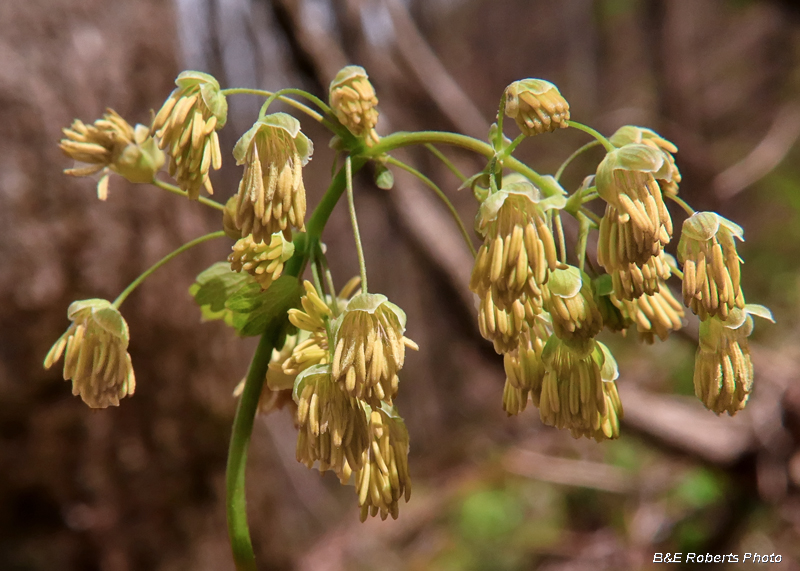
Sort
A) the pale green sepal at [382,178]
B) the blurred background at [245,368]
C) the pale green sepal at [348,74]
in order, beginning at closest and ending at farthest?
the pale green sepal at [348,74], the pale green sepal at [382,178], the blurred background at [245,368]

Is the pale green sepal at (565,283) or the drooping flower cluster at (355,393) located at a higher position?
the pale green sepal at (565,283)

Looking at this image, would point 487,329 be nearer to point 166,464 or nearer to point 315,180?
point 166,464

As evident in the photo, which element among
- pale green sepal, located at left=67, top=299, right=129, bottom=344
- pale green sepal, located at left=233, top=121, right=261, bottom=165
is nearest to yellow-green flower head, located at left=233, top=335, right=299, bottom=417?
pale green sepal, located at left=67, top=299, right=129, bottom=344

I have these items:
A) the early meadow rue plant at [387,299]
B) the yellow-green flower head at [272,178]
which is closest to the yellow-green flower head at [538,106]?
the early meadow rue plant at [387,299]

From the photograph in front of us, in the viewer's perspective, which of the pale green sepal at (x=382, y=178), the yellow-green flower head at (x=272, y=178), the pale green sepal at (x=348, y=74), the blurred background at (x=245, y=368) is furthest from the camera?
the blurred background at (x=245, y=368)

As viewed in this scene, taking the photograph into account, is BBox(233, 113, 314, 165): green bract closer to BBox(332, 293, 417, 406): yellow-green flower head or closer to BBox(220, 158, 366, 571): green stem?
BBox(220, 158, 366, 571): green stem

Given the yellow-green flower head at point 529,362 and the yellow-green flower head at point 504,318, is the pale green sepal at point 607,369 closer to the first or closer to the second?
the yellow-green flower head at point 529,362
